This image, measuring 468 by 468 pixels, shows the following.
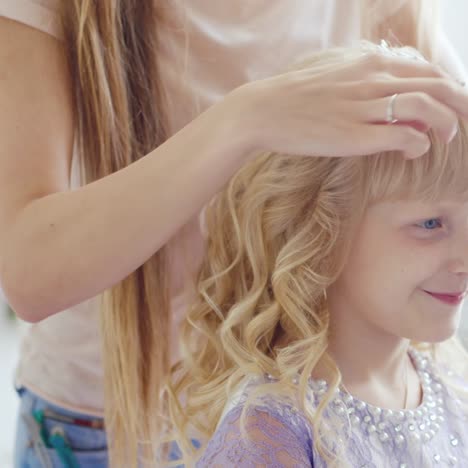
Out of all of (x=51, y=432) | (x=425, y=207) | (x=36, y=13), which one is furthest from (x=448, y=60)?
(x=51, y=432)

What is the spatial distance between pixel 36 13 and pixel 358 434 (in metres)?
0.55

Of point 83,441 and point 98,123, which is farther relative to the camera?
point 83,441

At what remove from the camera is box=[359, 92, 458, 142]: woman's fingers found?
755 mm

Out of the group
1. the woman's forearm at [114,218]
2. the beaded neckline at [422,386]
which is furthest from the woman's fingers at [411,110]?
the beaded neckline at [422,386]

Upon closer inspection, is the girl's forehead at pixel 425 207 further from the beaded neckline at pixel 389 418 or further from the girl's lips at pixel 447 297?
the beaded neckline at pixel 389 418

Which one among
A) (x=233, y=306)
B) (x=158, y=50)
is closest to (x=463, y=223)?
(x=233, y=306)

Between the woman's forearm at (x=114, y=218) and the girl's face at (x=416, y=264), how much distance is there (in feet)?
0.78

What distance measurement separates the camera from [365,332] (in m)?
1.05

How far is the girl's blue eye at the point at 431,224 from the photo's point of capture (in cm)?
98

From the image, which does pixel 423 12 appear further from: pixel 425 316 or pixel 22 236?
pixel 22 236

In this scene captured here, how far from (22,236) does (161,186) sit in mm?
155

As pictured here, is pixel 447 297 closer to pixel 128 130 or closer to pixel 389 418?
pixel 389 418

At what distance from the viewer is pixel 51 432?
47.8 inches

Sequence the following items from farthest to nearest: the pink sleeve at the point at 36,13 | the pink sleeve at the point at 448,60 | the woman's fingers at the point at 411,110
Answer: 1. the pink sleeve at the point at 448,60
2. the pink sleeve at the point at 36,13
3. the woman's fingers at the point at 411,110
